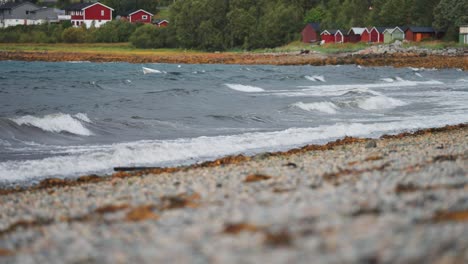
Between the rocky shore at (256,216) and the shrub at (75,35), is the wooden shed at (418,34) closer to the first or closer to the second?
the shrub at (75,35)

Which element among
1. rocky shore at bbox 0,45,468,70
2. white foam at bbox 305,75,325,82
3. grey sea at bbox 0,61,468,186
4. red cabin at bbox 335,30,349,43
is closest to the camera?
grey sea at bbox 0,61,468,186

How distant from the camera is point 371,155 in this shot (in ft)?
43.5

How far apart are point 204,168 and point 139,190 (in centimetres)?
283

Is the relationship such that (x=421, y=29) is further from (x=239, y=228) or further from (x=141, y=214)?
(x=239, y=228)

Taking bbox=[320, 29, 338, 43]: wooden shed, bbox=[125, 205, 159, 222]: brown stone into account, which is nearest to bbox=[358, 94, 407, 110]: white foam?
bbox=[125, 205, 159, 222]: brown stone

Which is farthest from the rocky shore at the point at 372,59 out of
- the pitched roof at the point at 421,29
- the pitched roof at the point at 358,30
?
the pitched roof at the point at 358,30

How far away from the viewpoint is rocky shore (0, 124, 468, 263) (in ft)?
19.5

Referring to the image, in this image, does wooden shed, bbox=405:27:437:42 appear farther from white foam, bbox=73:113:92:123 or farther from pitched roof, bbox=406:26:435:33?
white foam, bbox=73:113:92:123

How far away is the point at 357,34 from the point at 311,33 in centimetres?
786

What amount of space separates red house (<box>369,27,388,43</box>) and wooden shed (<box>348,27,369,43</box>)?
928 mm

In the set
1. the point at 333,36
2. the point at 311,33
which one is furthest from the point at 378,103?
the point at 311,33

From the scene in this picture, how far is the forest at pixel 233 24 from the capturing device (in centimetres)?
9638

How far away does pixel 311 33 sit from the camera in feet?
332

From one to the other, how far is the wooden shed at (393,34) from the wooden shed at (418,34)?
0.83 meters
